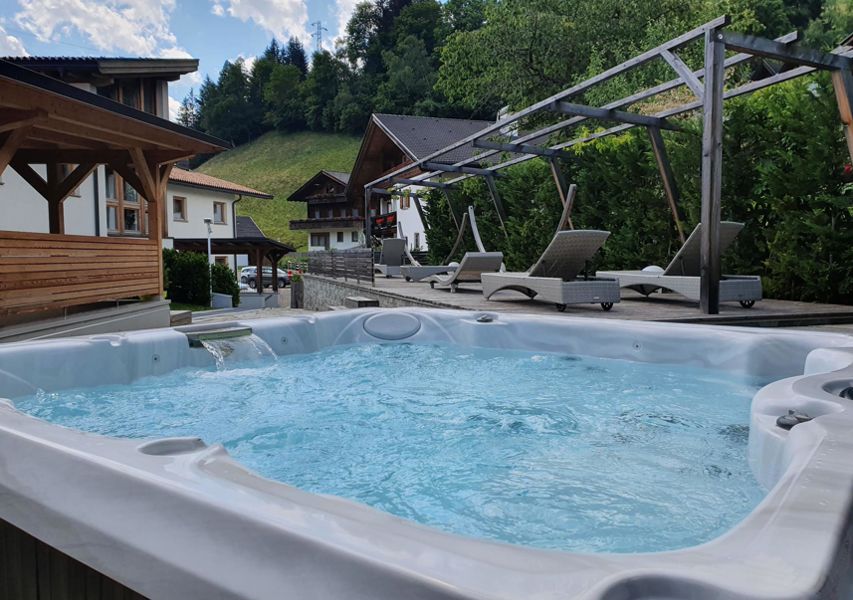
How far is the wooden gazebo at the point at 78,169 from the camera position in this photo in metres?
5.65

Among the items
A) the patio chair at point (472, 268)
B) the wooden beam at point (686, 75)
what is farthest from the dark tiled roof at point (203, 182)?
the wooden beam at point (686, 75)

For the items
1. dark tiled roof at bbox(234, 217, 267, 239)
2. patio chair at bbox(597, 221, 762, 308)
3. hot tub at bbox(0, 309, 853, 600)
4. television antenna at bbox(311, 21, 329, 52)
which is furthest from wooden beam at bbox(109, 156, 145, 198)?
television antenna at bbox(311, 21, 329, 52)

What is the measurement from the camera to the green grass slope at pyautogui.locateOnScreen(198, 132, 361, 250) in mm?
46938

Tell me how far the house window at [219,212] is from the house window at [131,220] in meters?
6.84

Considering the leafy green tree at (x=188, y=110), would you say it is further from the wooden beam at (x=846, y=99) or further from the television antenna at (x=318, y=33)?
the wooden beam at (x=846, y=99)

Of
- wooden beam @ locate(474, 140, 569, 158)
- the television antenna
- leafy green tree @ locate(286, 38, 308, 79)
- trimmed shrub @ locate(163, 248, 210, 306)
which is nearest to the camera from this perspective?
wooden beam @ locate(474, 140, 569, 158)

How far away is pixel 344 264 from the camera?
1266cm

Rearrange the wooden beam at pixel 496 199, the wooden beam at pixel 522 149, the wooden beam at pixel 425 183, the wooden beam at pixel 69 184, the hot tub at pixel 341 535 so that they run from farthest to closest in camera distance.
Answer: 1. the wooden beam at pixel 425 183
2. the wooden beam at pixel 496 199
3. the wooden beam at pixel 522 149
4. the wooden beam at pixel 69 184
5. the hot tub at pixel 341 535

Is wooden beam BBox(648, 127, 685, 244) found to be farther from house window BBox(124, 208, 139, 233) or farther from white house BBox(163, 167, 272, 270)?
white house BBox(163, 167, 272, 270)

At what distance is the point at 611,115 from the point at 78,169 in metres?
6.72

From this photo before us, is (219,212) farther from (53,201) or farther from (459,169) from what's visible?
(53,201)

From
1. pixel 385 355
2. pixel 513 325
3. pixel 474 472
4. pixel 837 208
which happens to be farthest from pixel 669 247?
pixel 474 472

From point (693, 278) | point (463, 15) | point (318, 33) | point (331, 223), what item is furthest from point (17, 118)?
point (318, 33)

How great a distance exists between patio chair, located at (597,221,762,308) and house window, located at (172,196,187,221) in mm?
17185
